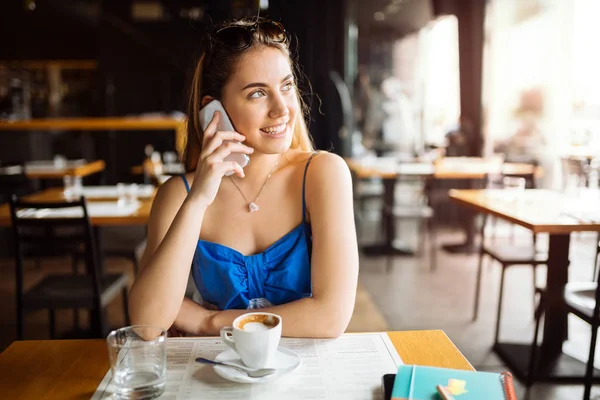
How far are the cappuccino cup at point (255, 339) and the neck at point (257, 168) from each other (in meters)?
0.65

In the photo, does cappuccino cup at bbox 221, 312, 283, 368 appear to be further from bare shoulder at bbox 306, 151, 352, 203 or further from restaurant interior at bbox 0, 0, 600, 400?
bare shoulder at bbox 306, 151, 352, 203

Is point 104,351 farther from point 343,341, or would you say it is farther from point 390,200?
point 390,200

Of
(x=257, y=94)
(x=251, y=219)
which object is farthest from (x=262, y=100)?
(x=251, y=219)

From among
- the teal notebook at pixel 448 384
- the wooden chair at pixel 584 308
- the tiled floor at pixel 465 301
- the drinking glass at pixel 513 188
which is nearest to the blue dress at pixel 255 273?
the teal notebook at pixel 448 384

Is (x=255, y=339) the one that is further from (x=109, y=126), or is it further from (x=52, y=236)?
(x=109, y=126)

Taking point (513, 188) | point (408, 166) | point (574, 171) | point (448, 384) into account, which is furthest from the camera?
point (408, 166)

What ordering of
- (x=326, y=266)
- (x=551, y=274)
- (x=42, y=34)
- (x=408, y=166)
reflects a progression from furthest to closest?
(x=42, y=34), (x=408, y=166), (x=551, y=274), (x=326, y=266)

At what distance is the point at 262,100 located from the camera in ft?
4.43

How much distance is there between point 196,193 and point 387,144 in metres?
6.68

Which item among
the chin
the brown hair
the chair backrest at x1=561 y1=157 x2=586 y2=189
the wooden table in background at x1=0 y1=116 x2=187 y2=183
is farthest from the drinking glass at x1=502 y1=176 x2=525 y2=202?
the wooden table in background at x1=0 y1=116 x2=187 y2=183

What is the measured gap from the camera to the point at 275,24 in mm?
1440

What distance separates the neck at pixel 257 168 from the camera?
5.05ft

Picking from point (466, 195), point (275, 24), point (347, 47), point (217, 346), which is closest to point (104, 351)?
point (217, 346)

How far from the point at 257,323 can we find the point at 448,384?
0.34m
